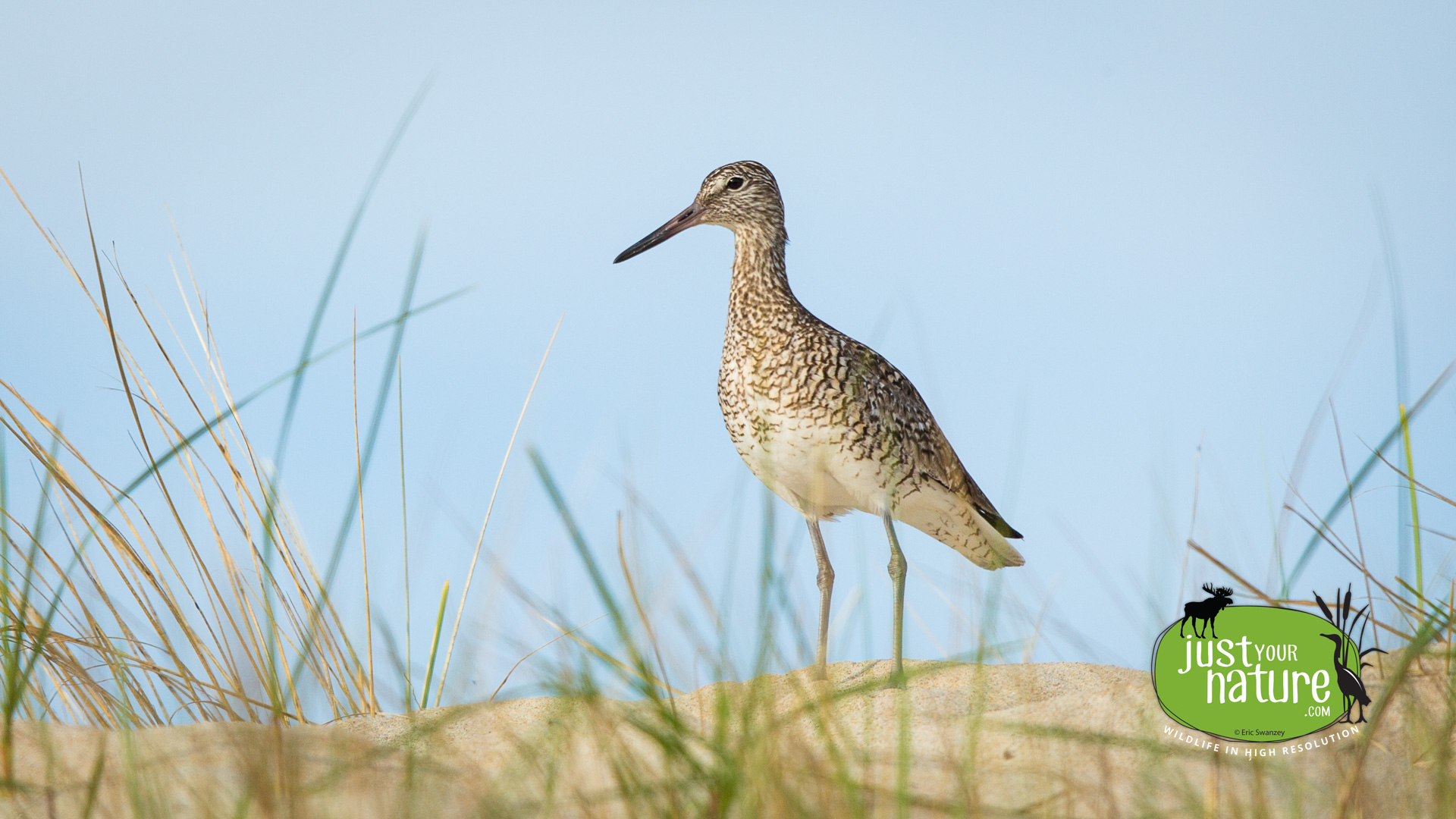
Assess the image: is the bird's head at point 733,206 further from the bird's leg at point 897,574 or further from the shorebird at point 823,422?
the bird's leg at point 897,574

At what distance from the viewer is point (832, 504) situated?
593cm

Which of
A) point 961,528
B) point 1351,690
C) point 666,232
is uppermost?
point 666,232

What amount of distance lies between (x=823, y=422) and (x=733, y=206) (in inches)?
67.4

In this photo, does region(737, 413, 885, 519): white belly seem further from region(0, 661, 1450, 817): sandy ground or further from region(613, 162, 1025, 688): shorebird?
region(0, 661, 1450, 817): sandy ground

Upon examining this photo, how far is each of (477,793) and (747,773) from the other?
0.76 meters

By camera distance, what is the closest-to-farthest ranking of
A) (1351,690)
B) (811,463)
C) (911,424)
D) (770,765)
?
(770,765) → (1351,690) → (811,463) → (911,424)

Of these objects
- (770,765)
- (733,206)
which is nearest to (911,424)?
(733,206)

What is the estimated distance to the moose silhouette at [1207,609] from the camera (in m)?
3.58

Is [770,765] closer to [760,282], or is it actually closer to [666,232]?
[760,282]

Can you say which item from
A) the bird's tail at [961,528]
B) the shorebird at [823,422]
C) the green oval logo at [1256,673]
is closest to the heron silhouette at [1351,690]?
the green oval logo at [1256,673]

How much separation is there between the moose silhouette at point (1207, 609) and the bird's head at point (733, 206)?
3.41 m

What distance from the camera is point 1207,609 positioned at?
142 inches

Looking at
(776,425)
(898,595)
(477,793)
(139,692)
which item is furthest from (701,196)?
(477,793)

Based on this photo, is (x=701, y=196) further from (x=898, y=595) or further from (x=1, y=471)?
(x=1, y=471)
